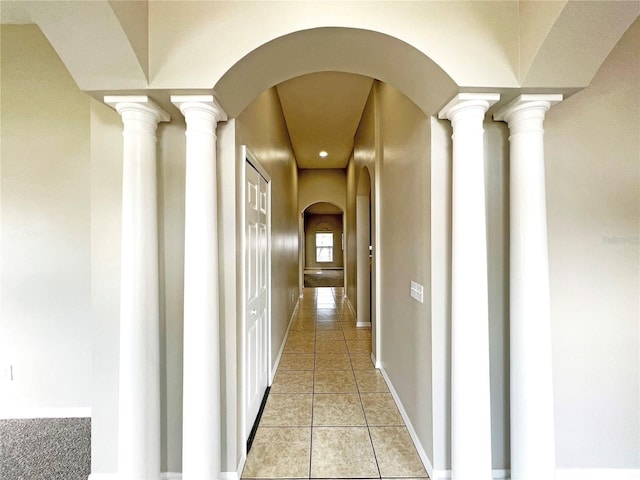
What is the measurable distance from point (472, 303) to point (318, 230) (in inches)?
522

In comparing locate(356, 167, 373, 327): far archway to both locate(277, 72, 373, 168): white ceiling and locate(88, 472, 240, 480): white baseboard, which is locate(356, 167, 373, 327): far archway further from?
locate(88, 472, 240, 480): white baseboard

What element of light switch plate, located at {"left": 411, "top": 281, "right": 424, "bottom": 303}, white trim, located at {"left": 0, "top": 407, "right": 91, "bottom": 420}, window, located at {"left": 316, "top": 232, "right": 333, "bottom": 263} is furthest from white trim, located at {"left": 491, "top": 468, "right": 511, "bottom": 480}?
Answer: window, located at {"left": 316, "top": 232, "right": 333, "bottom": 263}

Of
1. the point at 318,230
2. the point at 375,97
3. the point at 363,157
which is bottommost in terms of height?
the point at 318,230

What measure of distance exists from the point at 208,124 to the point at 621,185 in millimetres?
2353

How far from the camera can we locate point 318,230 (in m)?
14.7

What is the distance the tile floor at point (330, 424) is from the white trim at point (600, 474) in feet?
2.72

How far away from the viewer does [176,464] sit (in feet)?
5.71

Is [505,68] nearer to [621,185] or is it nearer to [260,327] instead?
[621,185]

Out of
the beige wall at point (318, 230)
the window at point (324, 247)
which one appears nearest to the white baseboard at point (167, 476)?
the beige wall at point (318, 230)

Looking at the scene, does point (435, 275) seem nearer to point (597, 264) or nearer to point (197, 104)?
point (597, 264)

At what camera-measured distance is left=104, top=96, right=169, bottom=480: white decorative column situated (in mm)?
1474

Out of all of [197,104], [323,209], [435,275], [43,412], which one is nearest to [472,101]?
[435,275]

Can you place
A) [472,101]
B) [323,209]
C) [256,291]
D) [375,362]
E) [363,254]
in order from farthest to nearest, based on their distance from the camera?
[323,209], [363,254], [375,362], [256,291], [472,101]

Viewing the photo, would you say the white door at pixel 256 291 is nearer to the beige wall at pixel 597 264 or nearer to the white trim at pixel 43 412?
the white trim at pixel 43 412
